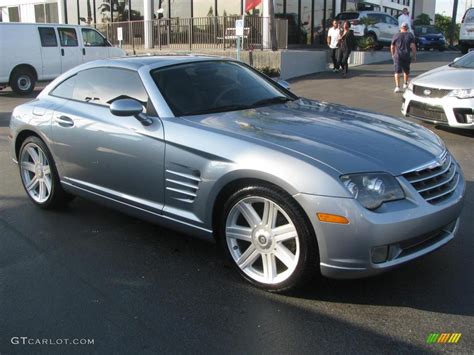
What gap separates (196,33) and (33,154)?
16.1 m

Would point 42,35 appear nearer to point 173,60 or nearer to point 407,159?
point 173,60

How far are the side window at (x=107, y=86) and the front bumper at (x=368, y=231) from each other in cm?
186

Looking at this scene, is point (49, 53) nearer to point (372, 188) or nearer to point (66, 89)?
point (66, 89)

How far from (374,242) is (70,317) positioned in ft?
6.16

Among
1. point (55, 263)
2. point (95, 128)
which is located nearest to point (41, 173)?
point (95, 128)

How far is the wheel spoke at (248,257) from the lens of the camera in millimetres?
3500

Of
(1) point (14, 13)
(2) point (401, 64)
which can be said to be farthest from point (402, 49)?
(1) point (14, 13)

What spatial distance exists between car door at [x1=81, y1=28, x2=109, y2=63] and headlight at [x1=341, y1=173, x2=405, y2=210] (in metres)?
15.2

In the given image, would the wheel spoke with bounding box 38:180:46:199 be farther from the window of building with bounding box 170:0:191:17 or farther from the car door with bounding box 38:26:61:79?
the window of building with bounding box 170:0:191:17

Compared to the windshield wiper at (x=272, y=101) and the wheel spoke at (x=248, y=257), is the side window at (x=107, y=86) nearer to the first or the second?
the windshield wiper at (x=272, y=101)

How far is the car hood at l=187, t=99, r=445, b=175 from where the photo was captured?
10.6ft

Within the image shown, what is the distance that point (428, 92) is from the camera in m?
8.41

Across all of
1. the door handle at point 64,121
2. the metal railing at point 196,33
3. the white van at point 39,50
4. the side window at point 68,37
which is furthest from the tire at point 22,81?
the door handle at point 64,121

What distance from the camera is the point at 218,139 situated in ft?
11.7
